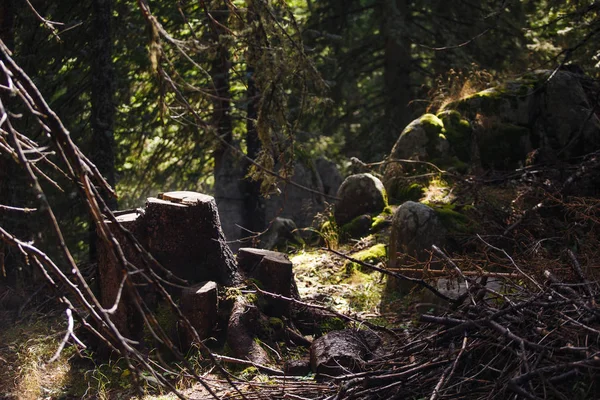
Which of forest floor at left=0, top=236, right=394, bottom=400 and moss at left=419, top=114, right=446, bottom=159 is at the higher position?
moss at left=419, top=114, right=446, bottom=159

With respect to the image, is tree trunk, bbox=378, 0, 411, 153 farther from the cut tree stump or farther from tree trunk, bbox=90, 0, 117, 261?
the cut tree stump

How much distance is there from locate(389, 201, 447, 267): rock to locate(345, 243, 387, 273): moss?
85cm

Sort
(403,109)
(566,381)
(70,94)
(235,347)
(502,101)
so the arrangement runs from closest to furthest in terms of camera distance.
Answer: (566,381) → (235,347) → (70,94) → (502,101) → (403,109)

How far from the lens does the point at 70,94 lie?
10.1 m

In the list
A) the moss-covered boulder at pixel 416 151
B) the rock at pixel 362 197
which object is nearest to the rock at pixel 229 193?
the rock at pixel 362 197

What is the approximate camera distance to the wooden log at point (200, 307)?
6.23 m

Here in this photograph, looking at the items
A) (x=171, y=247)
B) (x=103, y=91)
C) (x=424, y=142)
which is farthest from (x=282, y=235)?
(x=171, y=247)

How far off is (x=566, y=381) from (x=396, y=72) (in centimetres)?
1398

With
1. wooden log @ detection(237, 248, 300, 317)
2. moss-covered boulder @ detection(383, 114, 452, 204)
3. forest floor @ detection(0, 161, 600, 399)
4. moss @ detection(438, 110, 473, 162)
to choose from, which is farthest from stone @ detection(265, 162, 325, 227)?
wooden log @ detection(237, 248, 300, 317)

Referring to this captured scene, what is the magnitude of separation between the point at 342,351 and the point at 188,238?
7.18ft

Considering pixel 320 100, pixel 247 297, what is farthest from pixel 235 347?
pixel 320 100

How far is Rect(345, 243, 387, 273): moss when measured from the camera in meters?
9.04

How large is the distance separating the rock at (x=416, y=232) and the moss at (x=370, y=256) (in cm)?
85

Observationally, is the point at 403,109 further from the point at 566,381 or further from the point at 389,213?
the point at 566,381
